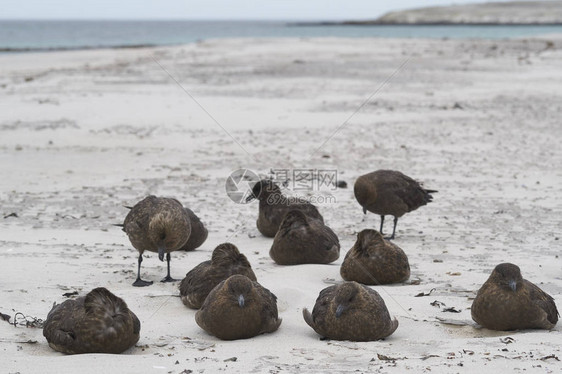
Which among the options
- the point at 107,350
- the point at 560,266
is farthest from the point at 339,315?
the point at 560,266

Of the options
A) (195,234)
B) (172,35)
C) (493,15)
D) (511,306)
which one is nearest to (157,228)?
(195,234)

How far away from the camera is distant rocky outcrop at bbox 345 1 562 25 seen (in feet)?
382

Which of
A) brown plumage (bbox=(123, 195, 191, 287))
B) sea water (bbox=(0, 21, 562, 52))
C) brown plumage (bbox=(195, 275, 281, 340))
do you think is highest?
sea water (bbox=(0, 21, 562, 52))

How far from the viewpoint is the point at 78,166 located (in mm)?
13000

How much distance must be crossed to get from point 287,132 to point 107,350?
35.5 feet

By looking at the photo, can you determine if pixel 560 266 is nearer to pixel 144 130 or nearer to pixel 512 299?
pixel 512 299

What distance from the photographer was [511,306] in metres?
5.90

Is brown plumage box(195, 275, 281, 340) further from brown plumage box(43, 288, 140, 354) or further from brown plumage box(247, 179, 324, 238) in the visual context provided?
brown plumage box(247, 179, 324, 238)

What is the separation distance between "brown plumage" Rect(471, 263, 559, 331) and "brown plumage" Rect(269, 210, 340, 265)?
7.84 ft

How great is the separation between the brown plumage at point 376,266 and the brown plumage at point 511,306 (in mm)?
1442

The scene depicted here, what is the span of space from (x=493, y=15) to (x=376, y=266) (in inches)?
4868

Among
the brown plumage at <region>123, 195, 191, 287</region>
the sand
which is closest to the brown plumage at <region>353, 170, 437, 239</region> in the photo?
the sand

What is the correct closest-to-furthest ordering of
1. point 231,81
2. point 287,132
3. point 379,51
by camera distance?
point 287,132 → point 231,81 → point 379,51

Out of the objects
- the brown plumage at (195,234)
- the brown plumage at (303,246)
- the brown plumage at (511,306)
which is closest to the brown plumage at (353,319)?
the brown plumage at (511,306)
